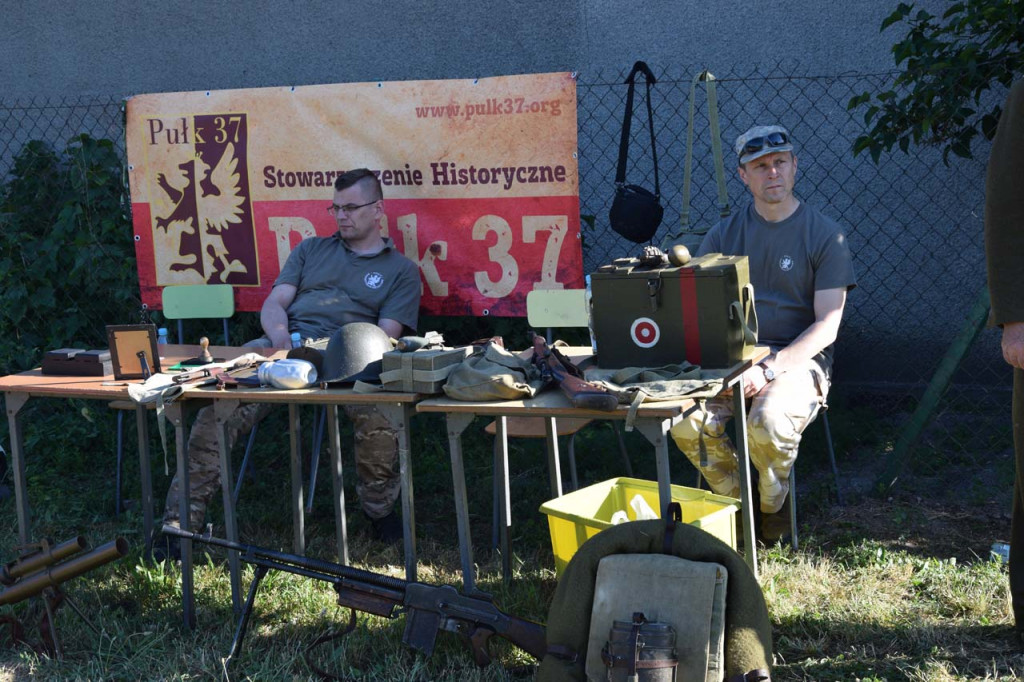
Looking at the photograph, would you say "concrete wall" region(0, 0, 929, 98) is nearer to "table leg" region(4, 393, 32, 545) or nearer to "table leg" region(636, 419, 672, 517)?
"table leg" region(4, 393, 32, 545)

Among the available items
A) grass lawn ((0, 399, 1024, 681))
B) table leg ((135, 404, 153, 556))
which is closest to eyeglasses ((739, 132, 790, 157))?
grass lawn ((0, 399, 1024, 681))

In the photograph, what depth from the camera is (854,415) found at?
5.95 metres

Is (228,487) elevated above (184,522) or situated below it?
above

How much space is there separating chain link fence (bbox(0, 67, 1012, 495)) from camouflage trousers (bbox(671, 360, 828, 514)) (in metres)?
1.78

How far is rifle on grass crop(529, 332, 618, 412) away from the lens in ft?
10.4

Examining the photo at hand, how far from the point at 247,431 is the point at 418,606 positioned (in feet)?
5.25

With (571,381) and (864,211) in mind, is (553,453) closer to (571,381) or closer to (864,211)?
(571,381)

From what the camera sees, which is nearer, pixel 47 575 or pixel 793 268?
pixel 47 575

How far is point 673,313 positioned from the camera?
3523 millimetres

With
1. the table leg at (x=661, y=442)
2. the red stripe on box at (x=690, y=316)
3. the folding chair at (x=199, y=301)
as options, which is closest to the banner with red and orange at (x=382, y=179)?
the folding chair at (x=199, y=301)

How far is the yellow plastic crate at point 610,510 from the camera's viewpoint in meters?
3.62

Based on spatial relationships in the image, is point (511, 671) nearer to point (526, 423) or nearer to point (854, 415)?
point (526, 423)

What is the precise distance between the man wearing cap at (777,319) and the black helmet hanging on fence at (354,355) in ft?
4.07

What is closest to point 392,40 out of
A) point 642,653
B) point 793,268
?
point 793,268
